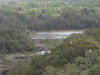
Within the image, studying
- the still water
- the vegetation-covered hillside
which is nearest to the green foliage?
the still water

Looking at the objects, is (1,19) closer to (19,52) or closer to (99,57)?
(19,52)

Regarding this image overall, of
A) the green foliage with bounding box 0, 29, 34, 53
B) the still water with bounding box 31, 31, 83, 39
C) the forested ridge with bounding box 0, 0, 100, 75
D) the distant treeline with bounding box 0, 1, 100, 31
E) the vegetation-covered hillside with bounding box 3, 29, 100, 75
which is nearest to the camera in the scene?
the vegetation-covered hillside with bounding box 3, 29, 100, 75

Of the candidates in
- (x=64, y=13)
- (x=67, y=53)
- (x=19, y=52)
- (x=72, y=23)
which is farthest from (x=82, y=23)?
(x=67, y=53)

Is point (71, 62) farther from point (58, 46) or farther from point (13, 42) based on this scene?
point (13, 42)

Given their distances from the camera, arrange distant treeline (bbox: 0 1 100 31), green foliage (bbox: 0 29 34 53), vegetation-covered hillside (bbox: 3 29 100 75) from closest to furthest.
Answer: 1. vegetation-covered hillside (bbox: 3 29 100 75)
2. green foliage (bbox: 0 29 34 53)
3. distant treeline (bbox: 0 1 100 31)

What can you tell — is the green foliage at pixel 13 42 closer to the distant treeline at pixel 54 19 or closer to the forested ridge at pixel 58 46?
the forested ridge at pixel 58 46

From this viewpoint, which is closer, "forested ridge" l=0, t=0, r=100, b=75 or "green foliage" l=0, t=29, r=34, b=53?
"forested ridge" l=0, t=0, r=100, b=75

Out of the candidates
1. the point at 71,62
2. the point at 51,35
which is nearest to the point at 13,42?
the point at 51,35

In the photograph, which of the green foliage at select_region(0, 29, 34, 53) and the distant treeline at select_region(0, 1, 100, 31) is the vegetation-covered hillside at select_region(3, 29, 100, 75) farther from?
the distant treeline at select_region(0, 1, 100, 31)
